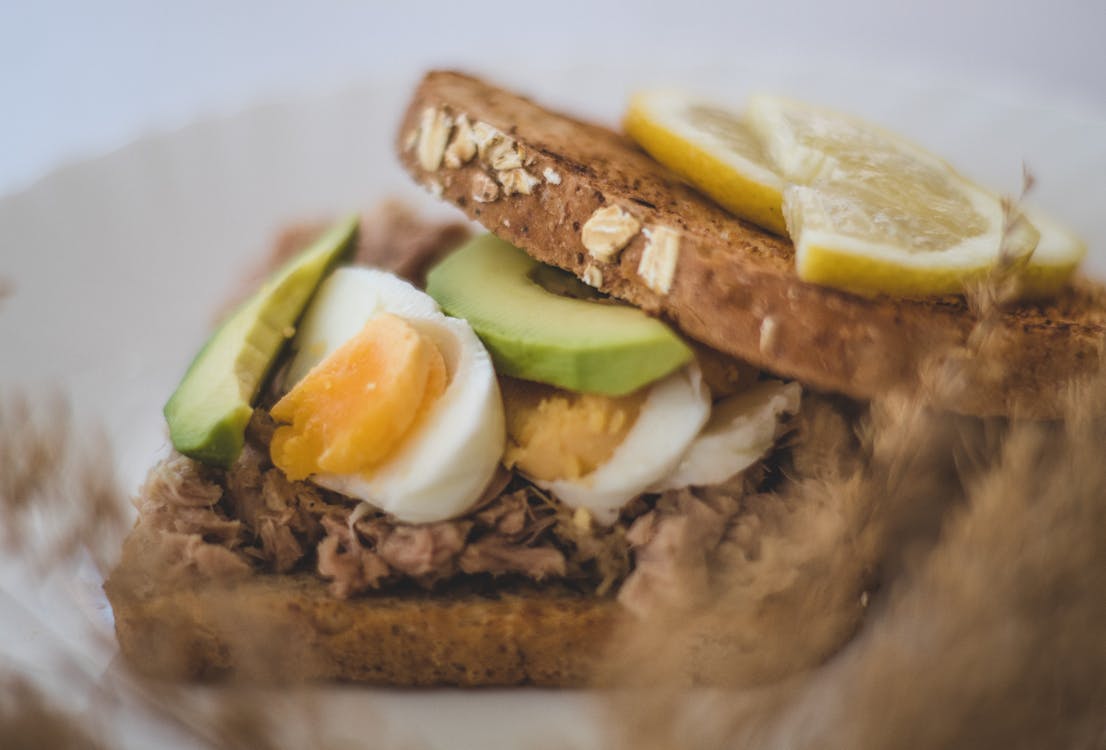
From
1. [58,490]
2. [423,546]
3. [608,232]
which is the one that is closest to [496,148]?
[608,232]

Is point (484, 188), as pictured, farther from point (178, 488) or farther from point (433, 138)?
point (178, 488)

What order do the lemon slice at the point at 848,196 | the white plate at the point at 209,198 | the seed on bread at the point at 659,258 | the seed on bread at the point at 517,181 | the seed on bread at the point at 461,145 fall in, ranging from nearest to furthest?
the lemon slice at the point at 848,196 → the seed on bread at the point at 659,258 → the seed on bread at the point at 517,181 → the seed on bread at the point at 461,145 → the white plate at the point at 209,198

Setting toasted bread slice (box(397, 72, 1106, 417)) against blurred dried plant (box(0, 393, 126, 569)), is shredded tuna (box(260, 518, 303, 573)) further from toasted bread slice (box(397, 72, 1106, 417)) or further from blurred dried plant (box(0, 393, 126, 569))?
toasted bread slice (box(397, 72, 1106, 417))

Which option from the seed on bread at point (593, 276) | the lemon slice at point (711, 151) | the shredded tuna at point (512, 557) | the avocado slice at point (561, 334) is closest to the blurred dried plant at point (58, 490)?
the shredded tuna at point (512, 557)

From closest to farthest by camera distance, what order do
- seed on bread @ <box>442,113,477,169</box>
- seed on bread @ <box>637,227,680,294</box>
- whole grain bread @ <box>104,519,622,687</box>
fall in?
1. seed on bread @ <box>637,227,680,294</box>
2. whole grain bread @ <box>104,519,622,687</box>
3. seed on bread @ <box>442,113,477,169</box>

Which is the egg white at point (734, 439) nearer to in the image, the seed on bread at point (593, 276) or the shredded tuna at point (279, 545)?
the seed on bread at point (593, 276)

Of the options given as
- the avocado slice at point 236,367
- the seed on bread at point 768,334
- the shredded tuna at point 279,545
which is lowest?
the shredded tuna at point 279,545

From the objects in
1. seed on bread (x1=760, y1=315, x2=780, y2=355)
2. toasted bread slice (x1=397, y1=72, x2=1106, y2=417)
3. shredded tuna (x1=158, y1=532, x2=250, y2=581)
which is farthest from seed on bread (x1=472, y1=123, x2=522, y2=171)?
shredded tuna (x1=158, y1=532, x2=250, y2=581)
